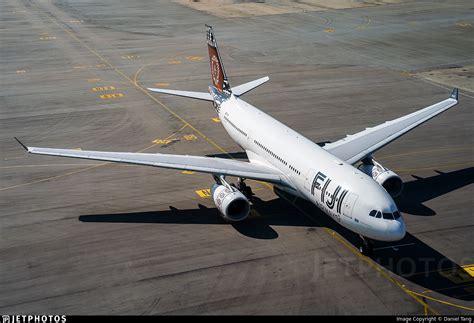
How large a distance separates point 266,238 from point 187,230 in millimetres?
5606

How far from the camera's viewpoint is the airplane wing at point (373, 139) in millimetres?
45406

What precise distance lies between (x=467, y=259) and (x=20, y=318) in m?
26.4

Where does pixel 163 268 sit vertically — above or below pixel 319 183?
below

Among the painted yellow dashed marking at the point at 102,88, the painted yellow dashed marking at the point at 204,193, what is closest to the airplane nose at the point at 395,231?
the painted yellow dashed marking at the point at 204,193

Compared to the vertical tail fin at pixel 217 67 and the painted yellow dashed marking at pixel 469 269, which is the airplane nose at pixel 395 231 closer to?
the painted yellow dashed marking at pixel 469 269

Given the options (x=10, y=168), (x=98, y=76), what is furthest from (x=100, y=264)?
(x=98, y=76)

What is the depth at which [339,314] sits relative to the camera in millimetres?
30609

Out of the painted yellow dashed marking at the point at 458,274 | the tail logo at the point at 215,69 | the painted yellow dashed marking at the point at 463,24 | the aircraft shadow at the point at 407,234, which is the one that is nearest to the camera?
the painted yellow dashed marking at the point at 458,274

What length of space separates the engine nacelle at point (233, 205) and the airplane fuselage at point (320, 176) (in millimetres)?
3970

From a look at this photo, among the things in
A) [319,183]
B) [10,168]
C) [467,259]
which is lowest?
[10,168]

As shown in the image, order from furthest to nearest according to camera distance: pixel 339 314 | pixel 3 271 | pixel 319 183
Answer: pixel 319 183, pixel 3 271, pixel 339 314

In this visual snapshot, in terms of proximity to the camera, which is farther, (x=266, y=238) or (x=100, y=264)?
(x=266, y=238)

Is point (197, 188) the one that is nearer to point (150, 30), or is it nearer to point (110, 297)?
point (110, 297)

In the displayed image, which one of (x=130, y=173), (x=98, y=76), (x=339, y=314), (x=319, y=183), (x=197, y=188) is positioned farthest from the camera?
(x=98, y=76)
